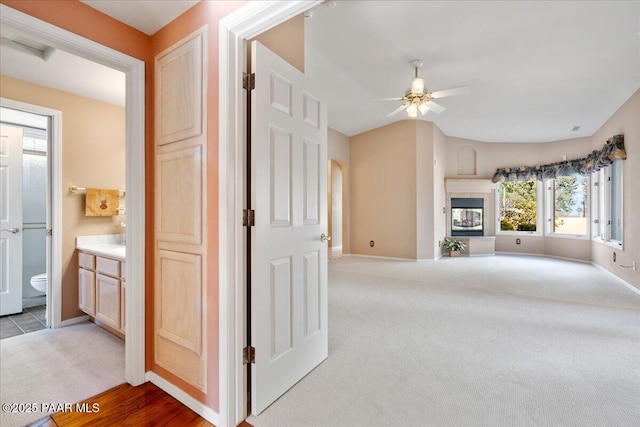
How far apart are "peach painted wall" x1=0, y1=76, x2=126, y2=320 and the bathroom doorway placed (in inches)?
4.6

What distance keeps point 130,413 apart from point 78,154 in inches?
108

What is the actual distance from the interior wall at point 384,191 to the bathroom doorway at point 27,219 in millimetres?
5826

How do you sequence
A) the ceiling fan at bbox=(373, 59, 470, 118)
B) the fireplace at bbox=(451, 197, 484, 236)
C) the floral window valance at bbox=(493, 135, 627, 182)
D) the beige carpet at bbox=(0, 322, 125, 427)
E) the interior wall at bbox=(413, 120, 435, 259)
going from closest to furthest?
the beige carpet at bbox=(0, 322, 125, 427), the ceiling fan at bbox=(373, 59, 470, 118), the floral window valance at bbox=(493, 135, 627, 182), the interior wall at bbox=(413, 120, 435, 259), the fireplace at bbox=(451, 197, 484, 236)

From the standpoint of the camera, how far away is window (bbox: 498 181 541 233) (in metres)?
7.65

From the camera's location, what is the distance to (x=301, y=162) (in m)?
1.96

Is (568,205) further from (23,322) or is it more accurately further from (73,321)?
(23,322)

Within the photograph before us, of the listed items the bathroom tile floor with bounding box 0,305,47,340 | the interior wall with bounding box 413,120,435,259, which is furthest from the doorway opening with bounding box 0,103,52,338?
the interior wall with bounding box 413,120,435,259

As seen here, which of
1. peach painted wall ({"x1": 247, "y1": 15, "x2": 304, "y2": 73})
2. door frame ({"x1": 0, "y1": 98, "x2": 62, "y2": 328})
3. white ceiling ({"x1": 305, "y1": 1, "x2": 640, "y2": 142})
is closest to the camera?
peach painted wall ({"x1": 247, "y1": 15, "x2": 304, "y2": 73})

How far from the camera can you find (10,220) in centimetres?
335

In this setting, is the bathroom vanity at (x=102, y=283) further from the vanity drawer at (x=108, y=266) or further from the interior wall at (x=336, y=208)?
the interior wall at (x=336, y=208)

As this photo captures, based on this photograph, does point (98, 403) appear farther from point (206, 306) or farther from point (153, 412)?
point (206, 306)

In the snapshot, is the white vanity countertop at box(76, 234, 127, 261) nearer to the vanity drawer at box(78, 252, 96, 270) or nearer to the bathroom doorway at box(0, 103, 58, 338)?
the vanity drawer at box(78, 252, 96, 270)

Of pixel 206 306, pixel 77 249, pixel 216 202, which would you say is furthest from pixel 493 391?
pixel 77 249

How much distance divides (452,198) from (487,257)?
1.68 meters
